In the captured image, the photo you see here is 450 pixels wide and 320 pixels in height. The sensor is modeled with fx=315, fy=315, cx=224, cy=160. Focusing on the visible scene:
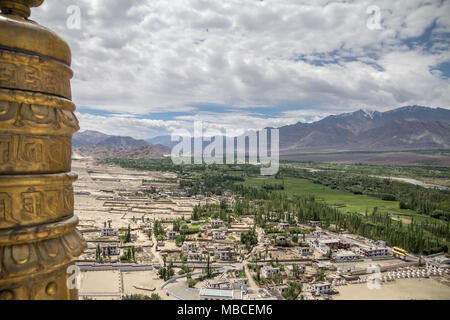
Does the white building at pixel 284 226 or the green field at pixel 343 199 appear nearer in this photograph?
the white building at pixel 284 226

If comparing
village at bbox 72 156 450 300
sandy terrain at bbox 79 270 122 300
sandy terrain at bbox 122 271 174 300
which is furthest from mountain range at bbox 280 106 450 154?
sandy terrain at bbox 79 270 122 300

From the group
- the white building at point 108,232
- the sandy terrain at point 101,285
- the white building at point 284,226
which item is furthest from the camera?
the white building at point 284,226

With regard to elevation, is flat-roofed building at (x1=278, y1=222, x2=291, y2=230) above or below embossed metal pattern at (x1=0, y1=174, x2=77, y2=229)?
below

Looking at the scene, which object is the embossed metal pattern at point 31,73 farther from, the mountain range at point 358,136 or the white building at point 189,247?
the mountain range at point 358,136

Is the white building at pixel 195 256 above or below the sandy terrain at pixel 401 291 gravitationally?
above

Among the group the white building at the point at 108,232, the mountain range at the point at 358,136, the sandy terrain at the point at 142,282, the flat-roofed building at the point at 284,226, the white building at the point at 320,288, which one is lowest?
the white building at the point at 320,288
